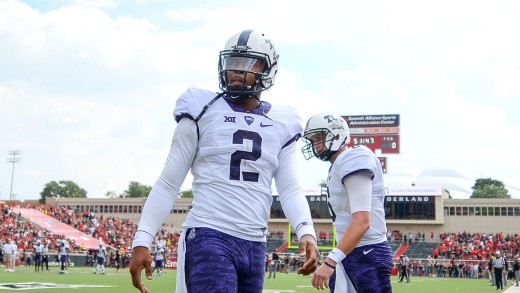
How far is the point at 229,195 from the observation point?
4004 millimetres

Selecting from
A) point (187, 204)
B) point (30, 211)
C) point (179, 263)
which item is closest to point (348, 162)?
point (179, 263)

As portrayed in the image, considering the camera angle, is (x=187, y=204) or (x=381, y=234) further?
(x=187, y=204)

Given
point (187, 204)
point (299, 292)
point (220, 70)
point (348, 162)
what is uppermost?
point (187, 204)

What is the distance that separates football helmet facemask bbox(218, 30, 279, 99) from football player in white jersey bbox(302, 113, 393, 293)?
1.46 m

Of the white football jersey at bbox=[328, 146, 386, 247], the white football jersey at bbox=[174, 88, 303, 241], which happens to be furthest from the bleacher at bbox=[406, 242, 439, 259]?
the white football jersey at bbox=[174, 88, 303, 241]

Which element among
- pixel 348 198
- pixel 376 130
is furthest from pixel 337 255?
pixel 376 130

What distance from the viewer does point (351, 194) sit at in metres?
5.36

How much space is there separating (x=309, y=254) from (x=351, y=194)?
1366mm

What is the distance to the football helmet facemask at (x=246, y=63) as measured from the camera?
A: 4.23 m

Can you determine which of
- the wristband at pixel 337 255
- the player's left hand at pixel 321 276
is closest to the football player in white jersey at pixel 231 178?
the player's left hand at pixel 321 276

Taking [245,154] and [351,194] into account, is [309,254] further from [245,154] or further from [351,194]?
[351,194]

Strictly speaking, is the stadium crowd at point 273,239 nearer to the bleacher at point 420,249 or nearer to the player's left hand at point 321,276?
the bleacher at point 420,249

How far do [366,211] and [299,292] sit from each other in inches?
608

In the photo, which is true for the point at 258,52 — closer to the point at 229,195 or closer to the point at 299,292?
the point at 229,195
